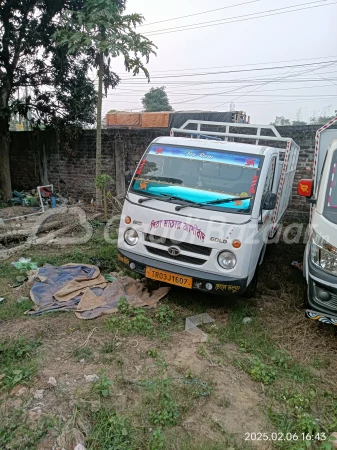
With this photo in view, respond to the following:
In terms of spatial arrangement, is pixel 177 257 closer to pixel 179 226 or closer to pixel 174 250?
pixel 174 250

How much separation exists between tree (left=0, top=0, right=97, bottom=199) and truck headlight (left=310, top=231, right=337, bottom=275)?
8033mm

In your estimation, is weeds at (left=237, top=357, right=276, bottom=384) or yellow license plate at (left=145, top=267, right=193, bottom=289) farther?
yellow license plate at (left=145, top=267, right=193, bottom=289)

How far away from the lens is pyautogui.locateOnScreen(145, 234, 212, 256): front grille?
Result: 3.73 meters

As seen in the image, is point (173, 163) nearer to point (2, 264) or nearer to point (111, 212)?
point (2, 264)

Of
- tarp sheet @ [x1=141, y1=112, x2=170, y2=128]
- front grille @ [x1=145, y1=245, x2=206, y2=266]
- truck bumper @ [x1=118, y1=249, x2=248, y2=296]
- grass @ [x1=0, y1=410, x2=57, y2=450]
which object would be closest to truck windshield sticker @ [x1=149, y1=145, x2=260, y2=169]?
front grille @ [x1=145, y1=245, x2=206, y2=266]

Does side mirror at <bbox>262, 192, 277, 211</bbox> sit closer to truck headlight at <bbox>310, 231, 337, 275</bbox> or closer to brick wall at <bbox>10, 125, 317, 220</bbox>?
truck headlight at <bbox>310, 231, 337, 275</bbox>

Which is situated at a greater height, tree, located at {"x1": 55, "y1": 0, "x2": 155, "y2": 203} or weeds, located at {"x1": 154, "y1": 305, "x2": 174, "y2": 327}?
tree, located at {"x1": 55, "y1": 0, "x2": 155, "y2": 203}

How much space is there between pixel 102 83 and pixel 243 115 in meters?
4.44

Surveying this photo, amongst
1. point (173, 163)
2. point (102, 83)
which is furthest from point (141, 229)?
point (102, 83)

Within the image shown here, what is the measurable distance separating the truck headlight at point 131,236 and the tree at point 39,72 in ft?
21.7

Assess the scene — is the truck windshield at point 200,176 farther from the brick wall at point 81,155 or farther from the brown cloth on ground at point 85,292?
the brick wall at point 81,155

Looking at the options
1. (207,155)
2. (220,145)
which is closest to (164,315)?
(207,155)

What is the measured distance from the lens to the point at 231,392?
2.78 metres

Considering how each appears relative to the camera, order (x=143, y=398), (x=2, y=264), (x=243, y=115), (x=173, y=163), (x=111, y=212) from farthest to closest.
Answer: (x=243, y=115), (x=111, y=212), (x=2, y=264), (x=173, y=163), (x=143, y=398)
